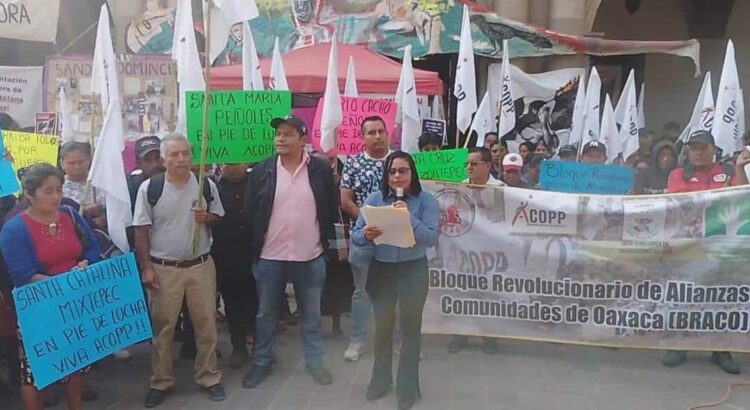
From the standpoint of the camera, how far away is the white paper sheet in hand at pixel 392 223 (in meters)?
A: 4.43

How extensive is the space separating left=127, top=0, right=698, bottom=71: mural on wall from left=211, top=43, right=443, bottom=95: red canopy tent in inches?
65.8

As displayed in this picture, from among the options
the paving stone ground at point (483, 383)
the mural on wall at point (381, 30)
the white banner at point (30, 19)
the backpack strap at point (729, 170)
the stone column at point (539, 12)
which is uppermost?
the stone column at point (539, 12)

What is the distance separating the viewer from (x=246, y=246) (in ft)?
18.4

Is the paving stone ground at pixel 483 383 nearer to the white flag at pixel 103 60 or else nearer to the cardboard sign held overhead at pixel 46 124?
the white flag at pixel 103 60

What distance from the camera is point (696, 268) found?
556 centimetres

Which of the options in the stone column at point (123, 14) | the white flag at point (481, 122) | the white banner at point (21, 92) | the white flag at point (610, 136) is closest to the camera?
the white flag at point (481, 122)

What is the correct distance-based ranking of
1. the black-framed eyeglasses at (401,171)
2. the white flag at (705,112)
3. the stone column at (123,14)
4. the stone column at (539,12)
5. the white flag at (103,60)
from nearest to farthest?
the black-framed eyeglasses at (401,171)
the white flag at (103,60)
the white flag at (705,112)
the stone column at (123,14)
the stone column at (539,12)

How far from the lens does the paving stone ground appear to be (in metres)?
4.99

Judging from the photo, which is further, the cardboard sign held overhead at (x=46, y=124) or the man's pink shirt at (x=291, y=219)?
the cardboard sign held overhead at (x=46, y=124)

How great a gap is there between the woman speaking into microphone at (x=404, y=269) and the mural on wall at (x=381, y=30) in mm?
8903

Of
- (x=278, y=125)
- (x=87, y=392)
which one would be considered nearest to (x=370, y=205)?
(x=278, y=125)

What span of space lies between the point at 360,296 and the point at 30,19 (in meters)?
4.91

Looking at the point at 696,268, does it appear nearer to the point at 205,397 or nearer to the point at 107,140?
the point at 205,397

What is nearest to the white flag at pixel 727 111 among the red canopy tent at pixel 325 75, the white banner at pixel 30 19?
the red canopy tent at pixel 325 75
